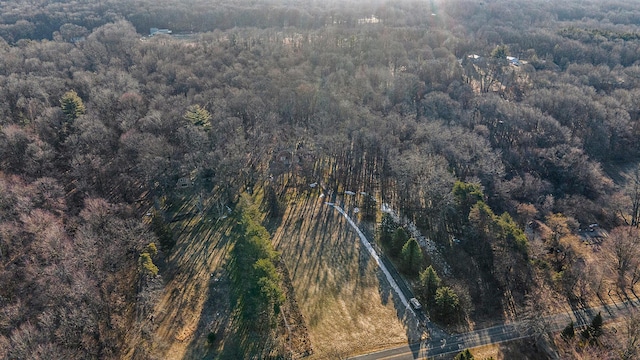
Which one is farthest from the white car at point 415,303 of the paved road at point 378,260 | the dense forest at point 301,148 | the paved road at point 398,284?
the dense forest at point 301,148

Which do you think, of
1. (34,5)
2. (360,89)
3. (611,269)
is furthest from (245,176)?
(34,5)

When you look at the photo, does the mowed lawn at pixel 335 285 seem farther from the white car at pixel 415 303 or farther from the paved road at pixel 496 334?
→ the white car at pixel 415 303

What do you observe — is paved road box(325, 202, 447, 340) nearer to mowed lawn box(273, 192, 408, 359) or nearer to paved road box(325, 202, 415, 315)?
paved road box(325, 202, 415, 315)

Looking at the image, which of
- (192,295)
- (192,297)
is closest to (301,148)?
(192,295)

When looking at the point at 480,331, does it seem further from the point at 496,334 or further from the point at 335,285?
the point at 335,285

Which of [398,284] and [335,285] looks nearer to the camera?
[335,285]
